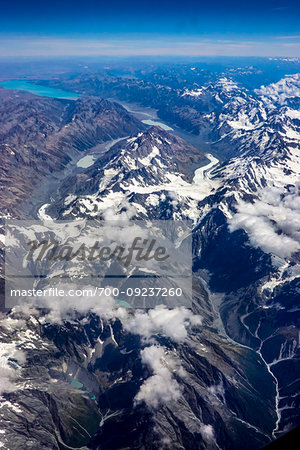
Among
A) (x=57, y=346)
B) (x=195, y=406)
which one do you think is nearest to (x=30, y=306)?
(x=57, y=346)

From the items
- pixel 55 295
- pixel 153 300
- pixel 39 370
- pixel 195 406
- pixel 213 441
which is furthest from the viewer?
pixel 153 300

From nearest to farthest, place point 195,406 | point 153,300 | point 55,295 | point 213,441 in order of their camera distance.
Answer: point 213,441 → point 195,406 → point 55,295 → point 153,300

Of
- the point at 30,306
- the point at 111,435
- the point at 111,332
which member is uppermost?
the point at 30,306

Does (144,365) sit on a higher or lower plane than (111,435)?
higher

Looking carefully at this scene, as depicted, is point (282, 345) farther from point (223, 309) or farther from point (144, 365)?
point (144, 365)

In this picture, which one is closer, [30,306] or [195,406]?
[195,406]

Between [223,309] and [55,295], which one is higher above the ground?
[55,295]

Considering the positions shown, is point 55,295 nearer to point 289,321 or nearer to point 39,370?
point 39,370

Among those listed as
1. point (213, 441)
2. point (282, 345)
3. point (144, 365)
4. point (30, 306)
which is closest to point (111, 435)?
point (144, 365)

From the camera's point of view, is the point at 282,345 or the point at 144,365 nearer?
the point at 144,365
